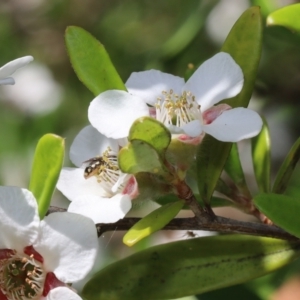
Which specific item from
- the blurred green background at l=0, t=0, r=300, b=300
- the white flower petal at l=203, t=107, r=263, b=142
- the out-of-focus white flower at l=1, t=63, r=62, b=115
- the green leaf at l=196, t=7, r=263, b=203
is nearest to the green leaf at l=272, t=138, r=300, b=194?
the green leaf at l=196, t=7, r=263, b=203

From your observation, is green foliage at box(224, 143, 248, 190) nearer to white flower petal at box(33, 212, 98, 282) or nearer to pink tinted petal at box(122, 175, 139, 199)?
pink tinted petal at box(122, 175, 139, 199)

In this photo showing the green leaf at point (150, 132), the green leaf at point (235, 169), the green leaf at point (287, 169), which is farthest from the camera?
the green leaf at point (235, 169)

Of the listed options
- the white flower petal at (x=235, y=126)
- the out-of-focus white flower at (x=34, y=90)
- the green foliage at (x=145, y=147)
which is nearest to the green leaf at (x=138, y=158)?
the green foliage at (x=145, y=147)

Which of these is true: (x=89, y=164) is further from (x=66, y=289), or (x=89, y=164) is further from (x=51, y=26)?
(x=51, y=26)

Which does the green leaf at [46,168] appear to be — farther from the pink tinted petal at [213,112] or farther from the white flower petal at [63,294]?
the pink tinted petal at [213,112]

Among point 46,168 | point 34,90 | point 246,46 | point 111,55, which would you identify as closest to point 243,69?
point 246,46

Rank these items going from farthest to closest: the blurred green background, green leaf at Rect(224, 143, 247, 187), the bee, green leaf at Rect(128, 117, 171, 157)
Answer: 1. the blurred green background
2. green leaf at Rect(224, 143, 247, 187)
3. the bee
4. green leaf at Rect(128, 117, 171, 157)
